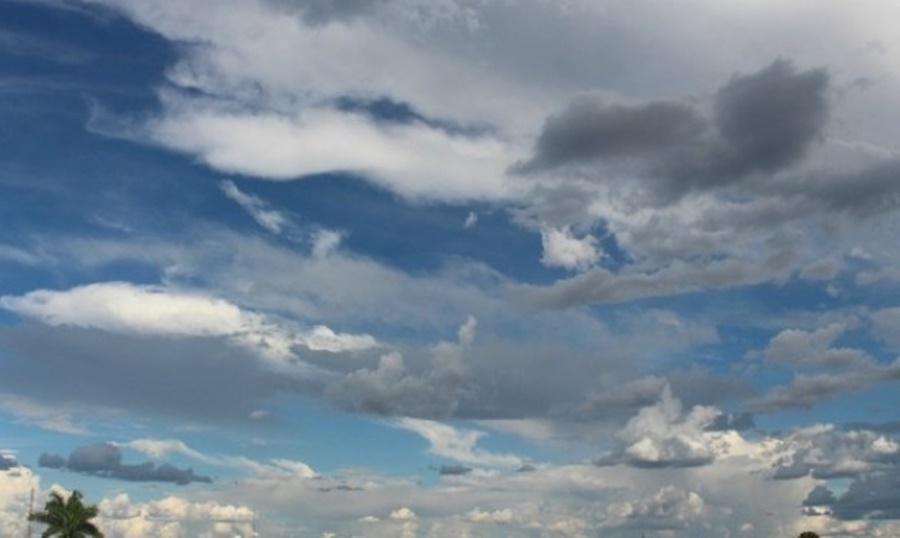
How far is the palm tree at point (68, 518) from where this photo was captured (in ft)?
497

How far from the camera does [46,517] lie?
499 feet

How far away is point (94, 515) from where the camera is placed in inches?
6083

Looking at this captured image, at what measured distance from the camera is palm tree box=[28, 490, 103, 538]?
5969 inches

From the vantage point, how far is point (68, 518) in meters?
152

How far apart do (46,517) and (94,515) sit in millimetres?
6958
